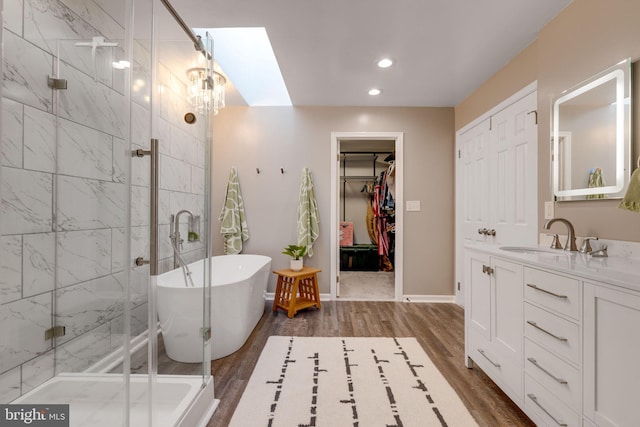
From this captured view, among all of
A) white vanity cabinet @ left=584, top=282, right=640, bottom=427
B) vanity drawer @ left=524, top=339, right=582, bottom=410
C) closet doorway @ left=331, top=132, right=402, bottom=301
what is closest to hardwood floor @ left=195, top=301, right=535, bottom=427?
vanity drawer @ left=524, top=339, right=582, bottom=410

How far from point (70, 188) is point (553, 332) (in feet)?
7.45

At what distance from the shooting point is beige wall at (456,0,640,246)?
145cm

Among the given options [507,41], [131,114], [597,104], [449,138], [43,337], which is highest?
[507,41]

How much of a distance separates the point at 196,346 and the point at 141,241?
76 cm

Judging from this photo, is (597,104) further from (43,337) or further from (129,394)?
(43,337)

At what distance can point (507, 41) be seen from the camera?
2189mm

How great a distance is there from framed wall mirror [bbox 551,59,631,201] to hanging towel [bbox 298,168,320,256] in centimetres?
222

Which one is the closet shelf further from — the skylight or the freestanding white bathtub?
the freestanding white bathtub

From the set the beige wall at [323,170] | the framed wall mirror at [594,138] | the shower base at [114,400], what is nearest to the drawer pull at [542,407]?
the framed wall mirror at [594,138]

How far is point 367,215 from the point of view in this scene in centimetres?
543

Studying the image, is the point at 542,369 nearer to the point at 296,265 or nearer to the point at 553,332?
the point at 553,332

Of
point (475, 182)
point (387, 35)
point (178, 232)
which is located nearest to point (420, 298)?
point (475, 182)

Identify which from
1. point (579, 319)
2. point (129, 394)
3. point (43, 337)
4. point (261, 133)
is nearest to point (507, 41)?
point (579, 319)

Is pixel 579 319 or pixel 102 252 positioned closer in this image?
pixel 579 319
